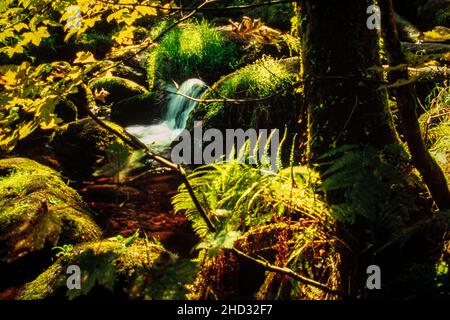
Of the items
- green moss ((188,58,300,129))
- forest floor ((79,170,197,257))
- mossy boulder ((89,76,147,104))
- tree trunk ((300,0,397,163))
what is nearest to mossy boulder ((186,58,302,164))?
green moss ((188,58,300,129))

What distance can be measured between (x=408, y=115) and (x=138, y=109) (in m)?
8.67

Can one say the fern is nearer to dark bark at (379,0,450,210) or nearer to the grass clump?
dark bark at (379,0,450,210)

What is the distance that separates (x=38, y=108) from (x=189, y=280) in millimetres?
1151

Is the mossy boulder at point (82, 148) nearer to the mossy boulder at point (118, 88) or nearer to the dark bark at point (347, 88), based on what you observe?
the mossy boulder at point (118, 88)

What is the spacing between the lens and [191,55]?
9.09m

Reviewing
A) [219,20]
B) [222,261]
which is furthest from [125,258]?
[219,20]

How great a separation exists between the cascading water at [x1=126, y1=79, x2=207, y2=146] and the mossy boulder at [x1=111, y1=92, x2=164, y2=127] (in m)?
0.30

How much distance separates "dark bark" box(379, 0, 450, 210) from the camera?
1312 mm

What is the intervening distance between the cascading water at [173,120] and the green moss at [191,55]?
0.59 metres

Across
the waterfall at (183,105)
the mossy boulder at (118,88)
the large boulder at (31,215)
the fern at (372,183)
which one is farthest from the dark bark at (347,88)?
the mossy boulder at (118,88)

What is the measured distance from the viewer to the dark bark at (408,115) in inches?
51.7
